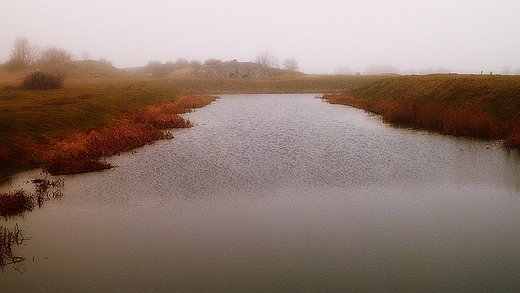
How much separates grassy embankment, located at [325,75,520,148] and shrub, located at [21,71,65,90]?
147 feet

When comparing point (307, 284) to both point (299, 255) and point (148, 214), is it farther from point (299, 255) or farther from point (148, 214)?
point (148, 214)

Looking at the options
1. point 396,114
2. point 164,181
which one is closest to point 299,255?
point 164,181

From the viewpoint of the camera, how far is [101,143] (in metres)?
24.2

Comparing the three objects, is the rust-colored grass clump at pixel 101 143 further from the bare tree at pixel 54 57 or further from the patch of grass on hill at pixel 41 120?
the bare tree at pixel 54 57

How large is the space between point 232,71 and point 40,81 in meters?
108

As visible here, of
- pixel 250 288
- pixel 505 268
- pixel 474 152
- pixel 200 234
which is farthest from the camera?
pixel 474 152

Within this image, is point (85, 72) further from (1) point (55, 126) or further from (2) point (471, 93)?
(2) point (471, 93)

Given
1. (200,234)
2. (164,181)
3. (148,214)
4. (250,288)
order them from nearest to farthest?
(250,288), (200,234), (148,214), (164,181)

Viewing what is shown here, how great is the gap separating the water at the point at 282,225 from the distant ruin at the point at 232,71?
432 ft

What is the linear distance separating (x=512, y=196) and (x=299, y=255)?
33.1 ft

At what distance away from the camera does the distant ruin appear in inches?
5886

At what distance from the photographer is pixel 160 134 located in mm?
29344

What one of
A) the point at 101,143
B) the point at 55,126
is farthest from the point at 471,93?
the point at 55,126

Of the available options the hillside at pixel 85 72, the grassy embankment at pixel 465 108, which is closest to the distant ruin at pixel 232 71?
the hillside at pixel 85 72
